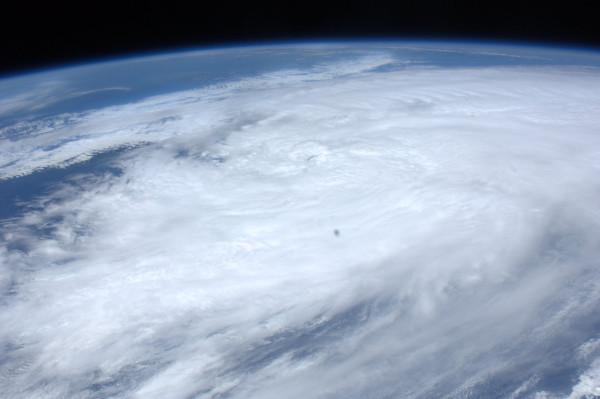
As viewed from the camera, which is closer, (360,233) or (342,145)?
(360,233)

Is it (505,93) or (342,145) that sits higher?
(505,93)

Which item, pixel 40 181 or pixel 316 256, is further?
pixel 40 181

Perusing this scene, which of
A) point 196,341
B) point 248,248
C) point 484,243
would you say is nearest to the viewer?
point 196,341

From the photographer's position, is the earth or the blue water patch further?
the blue water patch

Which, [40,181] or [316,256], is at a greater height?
[40,181]

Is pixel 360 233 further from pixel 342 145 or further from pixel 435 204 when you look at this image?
pixel 342 145

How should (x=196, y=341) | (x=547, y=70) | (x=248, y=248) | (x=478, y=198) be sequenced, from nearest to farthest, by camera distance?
(x=196, y=341)
(x=248, y=248)
(x=478, y=198)
(x=547, y=70)

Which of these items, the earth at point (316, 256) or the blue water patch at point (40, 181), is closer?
the earth at point (316, 256)

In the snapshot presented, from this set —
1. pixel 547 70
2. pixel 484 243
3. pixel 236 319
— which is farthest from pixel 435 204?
pixel 547 70
